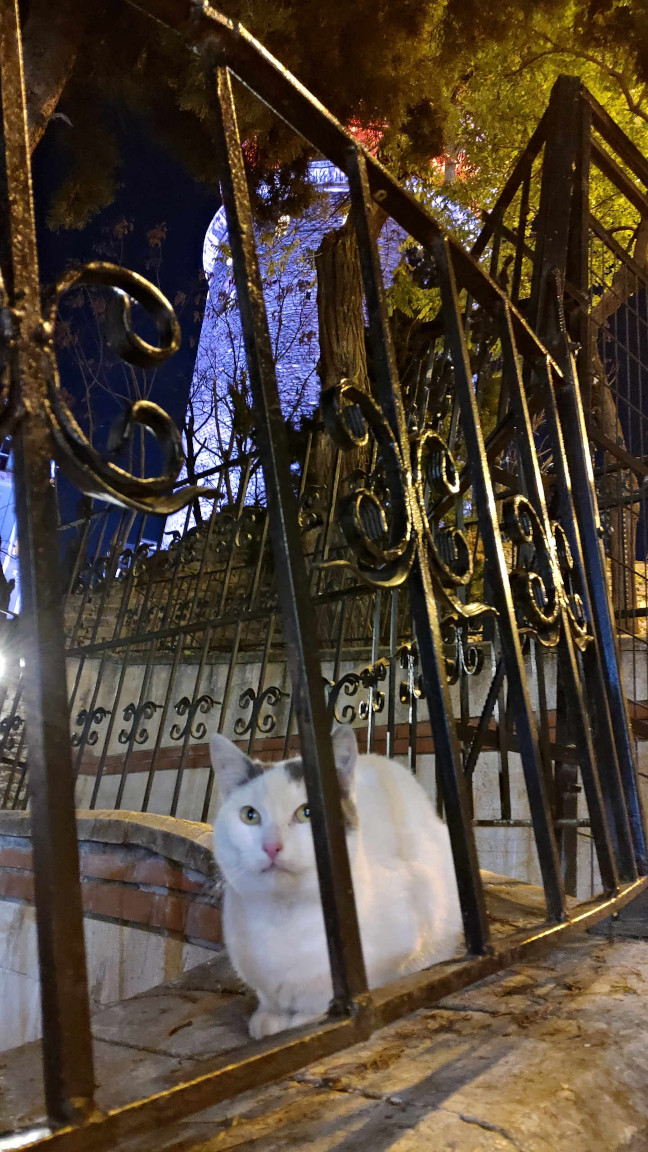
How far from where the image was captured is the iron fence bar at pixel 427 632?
3.40ft

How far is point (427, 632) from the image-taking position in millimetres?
1097

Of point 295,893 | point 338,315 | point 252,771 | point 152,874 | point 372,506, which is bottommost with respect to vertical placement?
point 152,874

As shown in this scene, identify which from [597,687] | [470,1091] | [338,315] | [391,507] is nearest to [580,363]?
[597,687]

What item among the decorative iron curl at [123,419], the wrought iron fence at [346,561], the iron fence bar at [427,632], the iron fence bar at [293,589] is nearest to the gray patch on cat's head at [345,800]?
the wrought iron fence at [346,561]

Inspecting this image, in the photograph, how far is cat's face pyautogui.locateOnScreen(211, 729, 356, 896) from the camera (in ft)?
4.64

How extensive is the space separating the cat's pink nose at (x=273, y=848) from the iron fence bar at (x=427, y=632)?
452mm

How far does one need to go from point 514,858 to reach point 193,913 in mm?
2712

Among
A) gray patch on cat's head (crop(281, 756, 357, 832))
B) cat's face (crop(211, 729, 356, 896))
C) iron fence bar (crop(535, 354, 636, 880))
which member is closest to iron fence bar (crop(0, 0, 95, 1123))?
cat's face (crop(211, 729, 356, 896))

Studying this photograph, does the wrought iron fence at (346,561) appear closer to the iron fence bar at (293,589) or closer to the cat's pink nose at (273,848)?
the iron fence bar at (293,589)

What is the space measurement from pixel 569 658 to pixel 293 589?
1.04m

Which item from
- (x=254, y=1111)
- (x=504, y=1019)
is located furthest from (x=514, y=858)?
(x=254, y=1111)

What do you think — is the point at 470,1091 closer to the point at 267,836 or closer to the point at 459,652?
the point at 267,836

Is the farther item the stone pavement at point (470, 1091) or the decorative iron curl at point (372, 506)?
the decorative iron curl at point (372, 506)

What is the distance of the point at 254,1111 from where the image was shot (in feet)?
2.76
